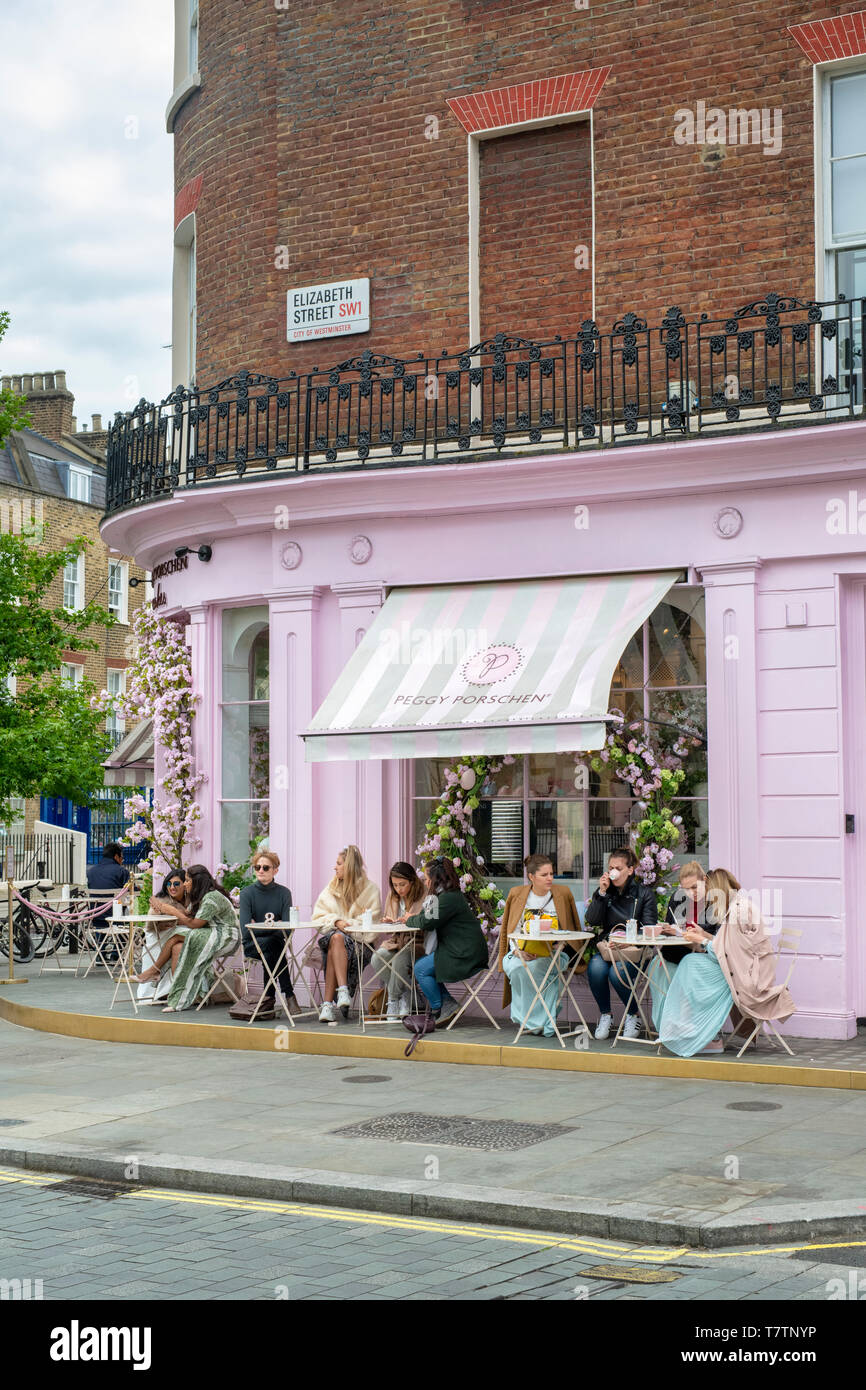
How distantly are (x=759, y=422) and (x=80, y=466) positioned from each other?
37.4 metres

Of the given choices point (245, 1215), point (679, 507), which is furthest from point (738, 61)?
point (245, 1215)

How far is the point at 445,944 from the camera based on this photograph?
12.3 metres

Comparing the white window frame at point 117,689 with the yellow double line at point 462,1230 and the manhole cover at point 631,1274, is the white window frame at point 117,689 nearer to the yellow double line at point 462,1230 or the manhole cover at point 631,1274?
the yellow double line at point 462,1230

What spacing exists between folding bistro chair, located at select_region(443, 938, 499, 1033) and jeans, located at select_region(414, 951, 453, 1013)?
17 centimetres

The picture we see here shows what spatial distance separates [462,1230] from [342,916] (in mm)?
6019

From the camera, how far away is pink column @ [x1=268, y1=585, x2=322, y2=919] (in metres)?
13.7

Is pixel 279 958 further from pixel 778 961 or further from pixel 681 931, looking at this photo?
pixel 778 961

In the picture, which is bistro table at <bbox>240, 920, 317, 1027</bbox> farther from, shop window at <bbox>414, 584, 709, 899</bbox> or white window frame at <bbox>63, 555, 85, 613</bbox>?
white window frame at <bbox>63, 555, 85, 613</bbox>

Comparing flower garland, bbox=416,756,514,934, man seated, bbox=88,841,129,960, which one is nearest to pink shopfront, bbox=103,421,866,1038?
flower garland, bbox=416,756,514,934

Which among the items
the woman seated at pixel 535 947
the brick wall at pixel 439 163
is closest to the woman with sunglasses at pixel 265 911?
the woman seated at pixel 535 947

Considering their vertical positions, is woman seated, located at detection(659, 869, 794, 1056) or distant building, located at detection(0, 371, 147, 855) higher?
distant building, located at detection(0, 371, 147, 855)

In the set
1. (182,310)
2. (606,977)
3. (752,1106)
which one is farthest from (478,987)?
(182,310)

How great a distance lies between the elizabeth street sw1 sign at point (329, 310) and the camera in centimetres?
1413

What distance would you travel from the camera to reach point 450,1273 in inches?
243
